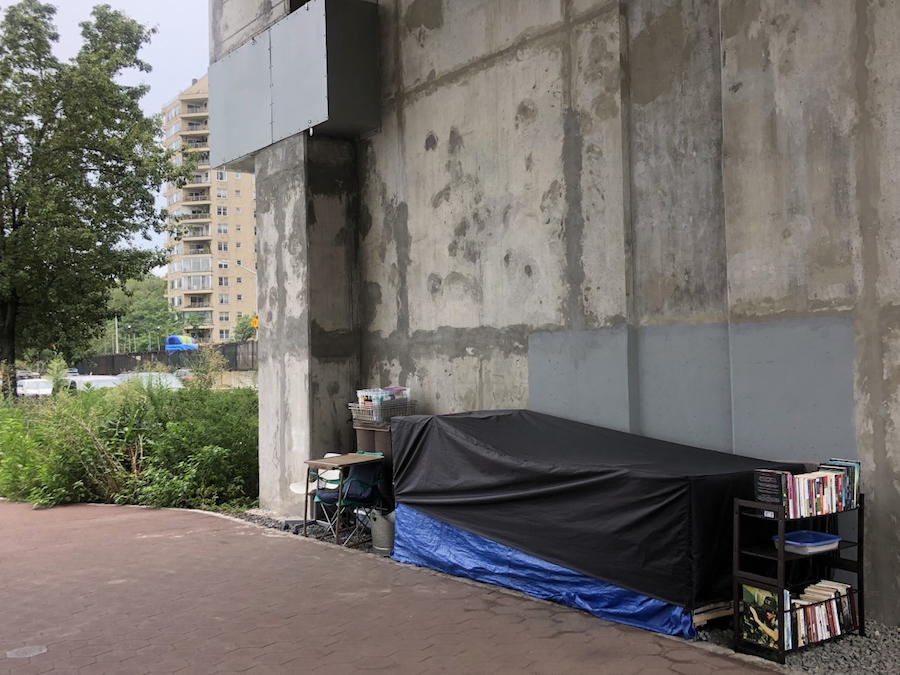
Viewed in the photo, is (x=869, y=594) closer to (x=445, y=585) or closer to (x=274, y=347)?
(x=445, y=585)

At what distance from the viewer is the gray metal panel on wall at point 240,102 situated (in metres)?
10.3

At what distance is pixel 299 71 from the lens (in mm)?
9617

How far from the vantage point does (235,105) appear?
1087 cm

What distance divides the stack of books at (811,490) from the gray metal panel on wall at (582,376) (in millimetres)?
1998

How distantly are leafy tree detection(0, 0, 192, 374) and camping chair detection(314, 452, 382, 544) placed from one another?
1447 cm

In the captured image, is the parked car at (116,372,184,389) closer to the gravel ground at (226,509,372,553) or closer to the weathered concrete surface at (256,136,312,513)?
the weathered concrete surface at (256,136,312,513)

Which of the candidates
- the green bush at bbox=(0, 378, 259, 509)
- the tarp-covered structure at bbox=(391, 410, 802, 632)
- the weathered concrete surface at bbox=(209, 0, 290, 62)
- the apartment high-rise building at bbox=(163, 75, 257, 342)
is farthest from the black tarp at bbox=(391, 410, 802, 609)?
the apartment high-rise building at bbox=(163, 75, 257, 342)

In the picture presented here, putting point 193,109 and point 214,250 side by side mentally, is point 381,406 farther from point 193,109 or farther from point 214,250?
point 193,109

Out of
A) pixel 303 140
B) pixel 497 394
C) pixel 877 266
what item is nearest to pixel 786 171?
pixel 877 266

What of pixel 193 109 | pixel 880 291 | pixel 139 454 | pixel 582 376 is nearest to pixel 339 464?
pixel 582 376

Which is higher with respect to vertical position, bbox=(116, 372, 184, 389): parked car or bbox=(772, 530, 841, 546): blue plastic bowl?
bbox=(116, 372, 184, 389): parked car

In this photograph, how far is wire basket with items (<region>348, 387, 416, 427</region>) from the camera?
346 inches

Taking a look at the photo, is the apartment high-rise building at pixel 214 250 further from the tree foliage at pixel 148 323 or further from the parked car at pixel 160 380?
the parked car at pixel 160 380

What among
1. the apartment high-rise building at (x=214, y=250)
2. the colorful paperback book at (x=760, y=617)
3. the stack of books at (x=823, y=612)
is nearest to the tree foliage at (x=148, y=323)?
the apartment high-rise building at (x=214, y=250)
